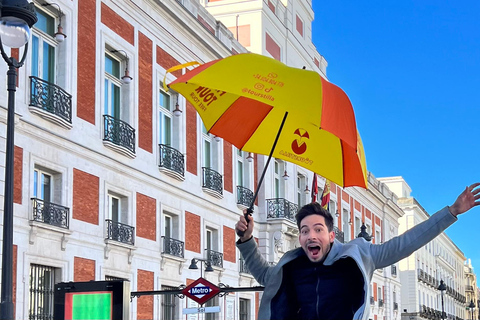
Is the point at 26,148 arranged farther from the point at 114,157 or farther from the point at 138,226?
the point at 138,226

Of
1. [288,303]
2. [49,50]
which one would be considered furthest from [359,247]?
[49,50]

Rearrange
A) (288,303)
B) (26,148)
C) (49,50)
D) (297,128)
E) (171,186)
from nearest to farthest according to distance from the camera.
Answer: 1. (288,303)
2. (297,128)
3. (26,148)
4. (49,50)
5. (171,186)

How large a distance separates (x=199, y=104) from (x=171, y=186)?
64.7 feet

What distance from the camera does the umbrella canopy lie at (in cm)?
640

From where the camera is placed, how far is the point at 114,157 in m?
24.0

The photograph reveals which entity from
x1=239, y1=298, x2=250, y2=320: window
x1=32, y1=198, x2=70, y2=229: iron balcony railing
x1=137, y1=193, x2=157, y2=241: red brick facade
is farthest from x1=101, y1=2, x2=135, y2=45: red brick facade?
x1=239, y1=298, x2=250, y2=320: window

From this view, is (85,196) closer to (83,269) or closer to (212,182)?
(83,269)

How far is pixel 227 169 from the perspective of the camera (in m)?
32.6

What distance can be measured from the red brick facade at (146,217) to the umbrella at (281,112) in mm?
17725

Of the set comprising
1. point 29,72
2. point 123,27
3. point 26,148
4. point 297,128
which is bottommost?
point 297,128

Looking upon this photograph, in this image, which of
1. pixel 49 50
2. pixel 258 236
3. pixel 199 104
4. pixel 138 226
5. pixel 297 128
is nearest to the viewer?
pixel 297 128

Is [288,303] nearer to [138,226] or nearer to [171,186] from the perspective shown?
[138,226]

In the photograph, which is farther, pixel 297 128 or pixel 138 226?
pixel 138 226

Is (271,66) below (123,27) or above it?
below
